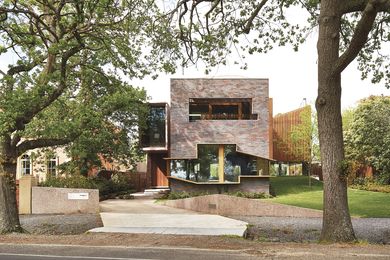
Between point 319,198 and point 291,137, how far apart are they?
491 inches

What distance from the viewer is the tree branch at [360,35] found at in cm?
1077

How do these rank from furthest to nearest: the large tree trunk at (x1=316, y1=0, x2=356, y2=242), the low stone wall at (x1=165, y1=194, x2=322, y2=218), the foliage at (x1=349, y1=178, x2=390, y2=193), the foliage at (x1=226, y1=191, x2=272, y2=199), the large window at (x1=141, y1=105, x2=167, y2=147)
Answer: the large window at (x1=141, y1=105, x2=167, y2=147)
the foliage at (x1=349, y1=178, x2=390, y2=193)
the foliage at (x1=226, y1=191, x2=272, y2=199)
the low stone wall at (x1=165, y1=194, x2=322, y2=218)
the large tree trunk at (x1=316, y1=0, x2=356, y2=242)

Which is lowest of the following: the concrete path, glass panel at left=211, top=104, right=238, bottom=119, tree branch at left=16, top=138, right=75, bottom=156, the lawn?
the concrete path

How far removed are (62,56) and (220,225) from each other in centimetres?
788

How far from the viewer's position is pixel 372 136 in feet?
109

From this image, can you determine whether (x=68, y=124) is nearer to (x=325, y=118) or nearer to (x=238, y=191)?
(x=325, y=118)

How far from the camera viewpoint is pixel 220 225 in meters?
16.5

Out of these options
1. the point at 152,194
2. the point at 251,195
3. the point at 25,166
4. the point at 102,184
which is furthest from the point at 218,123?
the point at 25,166

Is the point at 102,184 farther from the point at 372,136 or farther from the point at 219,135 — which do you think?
the point at 372,136

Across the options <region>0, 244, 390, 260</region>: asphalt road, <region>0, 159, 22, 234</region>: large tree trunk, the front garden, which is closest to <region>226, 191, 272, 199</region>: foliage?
the front garden

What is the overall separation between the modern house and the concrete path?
5.46 meters

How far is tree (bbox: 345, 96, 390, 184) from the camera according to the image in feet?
105

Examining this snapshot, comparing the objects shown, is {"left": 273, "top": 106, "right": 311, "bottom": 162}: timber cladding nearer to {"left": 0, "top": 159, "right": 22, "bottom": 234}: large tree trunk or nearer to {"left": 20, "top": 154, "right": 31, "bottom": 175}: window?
{"left": 20, "top": 154, "right": 31, "bottom": 175}: window

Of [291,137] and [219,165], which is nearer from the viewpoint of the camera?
[219,165]
